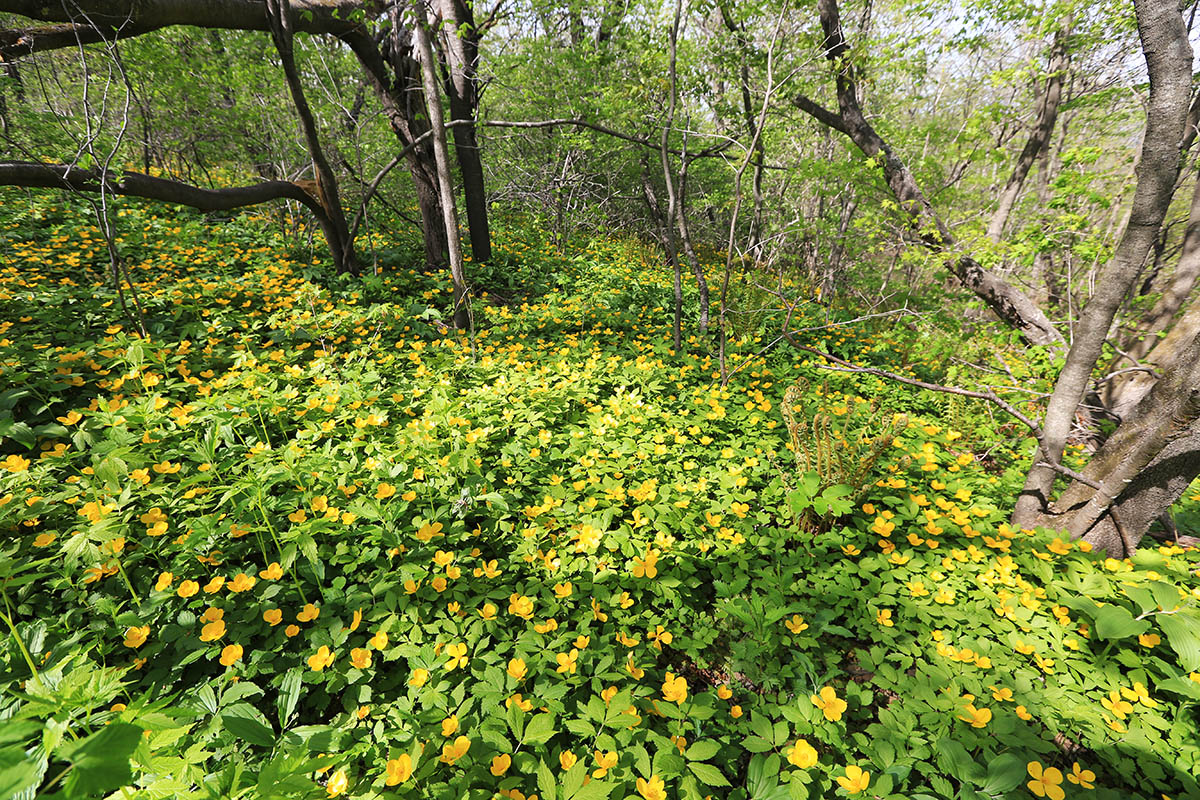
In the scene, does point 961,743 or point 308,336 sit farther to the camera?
point 308,336

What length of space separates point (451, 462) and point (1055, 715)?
290 centimetres

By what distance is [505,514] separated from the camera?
2.44 metres

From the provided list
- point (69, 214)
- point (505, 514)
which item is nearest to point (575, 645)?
point (505, 514)

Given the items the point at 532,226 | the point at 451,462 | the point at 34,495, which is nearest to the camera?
the point at 34,495

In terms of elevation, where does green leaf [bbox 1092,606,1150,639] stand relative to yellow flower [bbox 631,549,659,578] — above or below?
below

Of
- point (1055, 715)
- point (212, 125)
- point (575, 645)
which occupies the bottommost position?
point (1055, 715)

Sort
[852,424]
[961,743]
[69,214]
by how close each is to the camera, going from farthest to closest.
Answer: [69,214] → [852,424] → [961,743]

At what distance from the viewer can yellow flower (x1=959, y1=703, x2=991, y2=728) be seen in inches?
60.2

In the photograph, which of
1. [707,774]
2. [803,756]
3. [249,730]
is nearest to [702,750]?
[707,774]

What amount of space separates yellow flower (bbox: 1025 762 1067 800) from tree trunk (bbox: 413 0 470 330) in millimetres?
4726

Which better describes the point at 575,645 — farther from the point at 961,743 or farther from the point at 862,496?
the point at 862,496

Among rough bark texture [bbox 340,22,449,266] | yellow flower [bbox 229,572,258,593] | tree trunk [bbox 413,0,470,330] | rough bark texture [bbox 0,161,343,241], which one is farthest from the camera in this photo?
rough bark texture [bbox 340,22,449,266]

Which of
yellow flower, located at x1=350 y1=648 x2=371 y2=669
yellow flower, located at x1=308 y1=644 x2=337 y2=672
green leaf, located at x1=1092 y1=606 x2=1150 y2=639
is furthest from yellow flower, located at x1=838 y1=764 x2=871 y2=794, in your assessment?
yellow flower, located at x1=308 y1=644 x2=337 y2=672

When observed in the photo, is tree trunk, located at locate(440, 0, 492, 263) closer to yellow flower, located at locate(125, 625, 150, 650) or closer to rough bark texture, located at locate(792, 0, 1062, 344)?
rough bark texture, located at locate(792, 0, 1062, 344)
